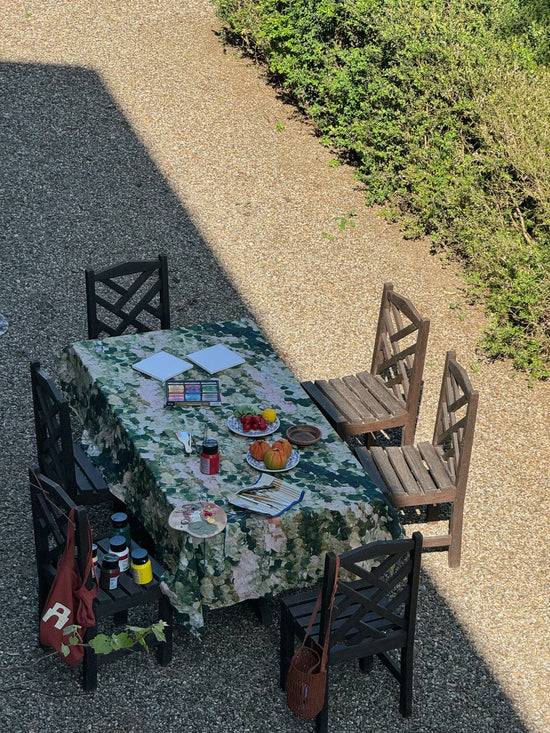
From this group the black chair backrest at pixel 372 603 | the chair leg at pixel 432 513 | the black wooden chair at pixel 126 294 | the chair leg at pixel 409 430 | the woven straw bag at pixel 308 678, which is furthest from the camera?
the black wooden chair at pixel 126 294

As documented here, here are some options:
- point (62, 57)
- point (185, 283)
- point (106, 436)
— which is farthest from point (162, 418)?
Answer: point (62, 57)

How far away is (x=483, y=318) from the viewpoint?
9.48 meters

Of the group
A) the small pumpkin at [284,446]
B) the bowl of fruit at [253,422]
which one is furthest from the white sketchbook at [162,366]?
the small pumpkin at [284,446]

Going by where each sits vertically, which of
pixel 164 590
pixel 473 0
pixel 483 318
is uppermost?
pixel 473 0

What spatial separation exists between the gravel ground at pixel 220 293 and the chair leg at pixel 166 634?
0.09 m

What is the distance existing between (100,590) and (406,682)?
67.6 inches

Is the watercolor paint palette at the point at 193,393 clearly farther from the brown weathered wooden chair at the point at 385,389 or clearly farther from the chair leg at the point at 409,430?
the chair leg at the point at 409,430

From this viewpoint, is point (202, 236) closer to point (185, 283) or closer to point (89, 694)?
point (185, 283)

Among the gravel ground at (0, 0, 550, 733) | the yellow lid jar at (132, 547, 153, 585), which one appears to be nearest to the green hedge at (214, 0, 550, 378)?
the gravel ground at (0, 0, 550, 733)

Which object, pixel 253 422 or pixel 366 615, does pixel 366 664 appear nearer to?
pixel 366 615

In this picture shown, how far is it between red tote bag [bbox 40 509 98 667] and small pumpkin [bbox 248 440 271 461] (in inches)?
45.4

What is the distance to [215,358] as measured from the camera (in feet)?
22.4

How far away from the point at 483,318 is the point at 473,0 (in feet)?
13.9

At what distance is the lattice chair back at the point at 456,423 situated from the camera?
624 centimetres
